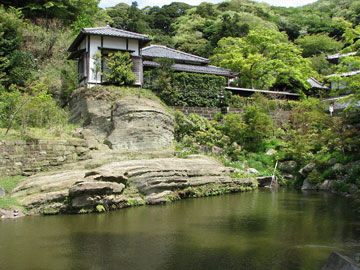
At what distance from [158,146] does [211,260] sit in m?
13.6

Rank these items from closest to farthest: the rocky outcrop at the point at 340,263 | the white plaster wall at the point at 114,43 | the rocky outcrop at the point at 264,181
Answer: the rocky outcrop at the point at 340,263 → the rocky outcrop at the point at 264,181 → the white plaster wall at the point at 114,43

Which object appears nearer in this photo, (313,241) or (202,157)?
(313,241)

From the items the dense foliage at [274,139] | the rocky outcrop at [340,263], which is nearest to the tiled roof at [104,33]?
the dense foliage at [274,139]

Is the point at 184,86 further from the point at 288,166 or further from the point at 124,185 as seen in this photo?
the point at 124,185

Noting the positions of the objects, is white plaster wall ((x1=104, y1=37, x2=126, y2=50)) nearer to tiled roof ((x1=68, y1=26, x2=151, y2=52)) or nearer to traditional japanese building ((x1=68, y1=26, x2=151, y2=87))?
traditional japanese building ((x1=68, y1=26, x2=151, y2=87))

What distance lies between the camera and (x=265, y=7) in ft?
251

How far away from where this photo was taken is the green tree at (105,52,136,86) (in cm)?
2445

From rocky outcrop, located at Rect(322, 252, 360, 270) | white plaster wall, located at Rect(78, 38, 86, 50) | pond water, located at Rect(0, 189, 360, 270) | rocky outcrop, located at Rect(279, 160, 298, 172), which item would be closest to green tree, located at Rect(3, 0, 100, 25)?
white plaster wall, located at Rect(78, 38, 86, 50)

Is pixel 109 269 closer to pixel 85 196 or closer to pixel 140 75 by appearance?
pixel 85 196

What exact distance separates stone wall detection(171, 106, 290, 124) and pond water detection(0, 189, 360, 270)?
12734 mm

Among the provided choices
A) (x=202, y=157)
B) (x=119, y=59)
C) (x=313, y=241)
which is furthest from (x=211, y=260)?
(x=119, y=59)

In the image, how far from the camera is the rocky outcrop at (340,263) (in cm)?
655

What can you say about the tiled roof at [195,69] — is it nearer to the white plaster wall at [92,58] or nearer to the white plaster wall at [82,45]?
the white plaster wall at [92,58]

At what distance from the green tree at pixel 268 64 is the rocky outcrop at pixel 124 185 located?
1844cm
